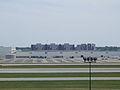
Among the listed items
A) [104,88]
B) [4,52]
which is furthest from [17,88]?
[4,52]

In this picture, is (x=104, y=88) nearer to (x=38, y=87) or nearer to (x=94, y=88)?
(x=94, y=88)

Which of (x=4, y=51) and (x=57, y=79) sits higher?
(x=4, y=51)

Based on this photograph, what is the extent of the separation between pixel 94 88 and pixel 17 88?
6747 millimetres

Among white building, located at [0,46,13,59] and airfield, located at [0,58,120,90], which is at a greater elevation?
white building, located at [0,46,13,59]

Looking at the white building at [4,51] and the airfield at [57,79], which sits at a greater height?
the white building at [4,51]

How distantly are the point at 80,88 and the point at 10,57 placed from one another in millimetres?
86342

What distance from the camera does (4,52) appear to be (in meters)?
119

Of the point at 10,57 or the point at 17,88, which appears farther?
the point at 10,57

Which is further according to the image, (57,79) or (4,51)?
(4,51)

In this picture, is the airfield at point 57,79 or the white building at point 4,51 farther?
the white building at point 4,51

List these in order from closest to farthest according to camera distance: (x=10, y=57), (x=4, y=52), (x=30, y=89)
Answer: (x=30, y=89)
(x=10, y=57)
(x=4, y=52)

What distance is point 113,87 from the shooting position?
26922 millimetres

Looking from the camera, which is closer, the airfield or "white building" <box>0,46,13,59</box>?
the airfield

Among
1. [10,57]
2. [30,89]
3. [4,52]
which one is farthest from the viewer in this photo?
[4,52]
